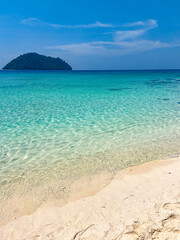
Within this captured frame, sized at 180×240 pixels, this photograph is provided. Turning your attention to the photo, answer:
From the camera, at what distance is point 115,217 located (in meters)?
2.99

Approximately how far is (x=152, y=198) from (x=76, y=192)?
1.43 meters

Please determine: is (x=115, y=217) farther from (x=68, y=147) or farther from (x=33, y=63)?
(x=33, y=63)

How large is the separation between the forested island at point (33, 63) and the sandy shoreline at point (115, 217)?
15239cm

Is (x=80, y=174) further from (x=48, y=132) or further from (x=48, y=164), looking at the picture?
(x=48, y=132)

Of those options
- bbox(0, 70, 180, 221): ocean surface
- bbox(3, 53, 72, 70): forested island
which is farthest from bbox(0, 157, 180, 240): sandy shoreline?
bbox(3, 53, 72, 70): forested island

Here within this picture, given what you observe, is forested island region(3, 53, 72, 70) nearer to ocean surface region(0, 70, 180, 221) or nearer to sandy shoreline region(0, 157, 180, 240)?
ocean surface region(0, 70, 180, 221)

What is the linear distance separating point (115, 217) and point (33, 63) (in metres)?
157

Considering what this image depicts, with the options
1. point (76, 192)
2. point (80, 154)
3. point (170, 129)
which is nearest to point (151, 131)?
point (170, 129)

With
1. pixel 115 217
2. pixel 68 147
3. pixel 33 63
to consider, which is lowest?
pixel 115 217

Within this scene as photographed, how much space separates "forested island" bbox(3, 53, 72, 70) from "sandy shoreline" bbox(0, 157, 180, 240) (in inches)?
5999

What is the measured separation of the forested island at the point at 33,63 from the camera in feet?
476

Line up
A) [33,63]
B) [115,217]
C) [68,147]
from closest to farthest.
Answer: [115,217], [68,147], [33,63]

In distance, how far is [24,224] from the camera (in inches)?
119

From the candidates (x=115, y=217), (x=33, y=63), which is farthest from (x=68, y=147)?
(x=33, y=63)
